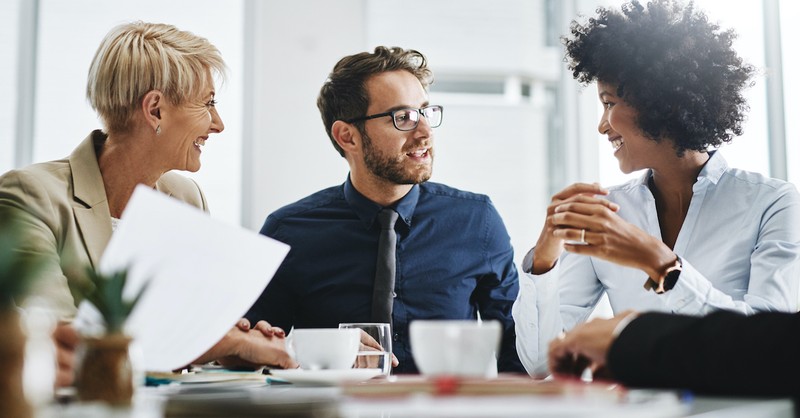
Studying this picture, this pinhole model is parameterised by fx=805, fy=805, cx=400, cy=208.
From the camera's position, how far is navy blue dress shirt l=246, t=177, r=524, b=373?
Result: 2301 millimetres

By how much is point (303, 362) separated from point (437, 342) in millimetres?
603

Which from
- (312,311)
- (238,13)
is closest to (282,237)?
(312,311)

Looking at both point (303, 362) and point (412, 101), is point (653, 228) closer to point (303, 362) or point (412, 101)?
point (412, 101)

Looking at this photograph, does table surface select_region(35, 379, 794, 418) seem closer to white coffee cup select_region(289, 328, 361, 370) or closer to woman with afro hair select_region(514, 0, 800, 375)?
white coffee cup select_region(289, 328, 361, 370)

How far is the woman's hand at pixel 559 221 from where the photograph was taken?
1.74 metres

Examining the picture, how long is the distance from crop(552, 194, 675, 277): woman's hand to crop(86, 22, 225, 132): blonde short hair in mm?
1156

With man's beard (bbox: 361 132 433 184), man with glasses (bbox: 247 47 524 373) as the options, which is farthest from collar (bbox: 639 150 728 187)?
man's beard (bbox: 361 132 433 184)

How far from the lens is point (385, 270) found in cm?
225

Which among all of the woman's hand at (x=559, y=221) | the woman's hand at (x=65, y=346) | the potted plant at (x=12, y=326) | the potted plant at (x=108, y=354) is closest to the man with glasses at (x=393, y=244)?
the woman's hand at (x=559, y=221)

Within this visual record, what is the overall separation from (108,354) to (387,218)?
1626 millimetres

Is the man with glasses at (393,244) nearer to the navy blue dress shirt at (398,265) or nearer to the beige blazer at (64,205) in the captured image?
the navy blue dress shirt at (398,265)

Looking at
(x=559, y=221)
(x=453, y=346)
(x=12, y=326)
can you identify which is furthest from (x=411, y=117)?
(x=12, y=326)

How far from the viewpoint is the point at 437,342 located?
2.71 ft

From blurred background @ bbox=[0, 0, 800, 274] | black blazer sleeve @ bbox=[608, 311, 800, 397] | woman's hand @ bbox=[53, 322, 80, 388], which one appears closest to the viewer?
black blazer sleeve @ bbox=[608, 311, 800, 397]
